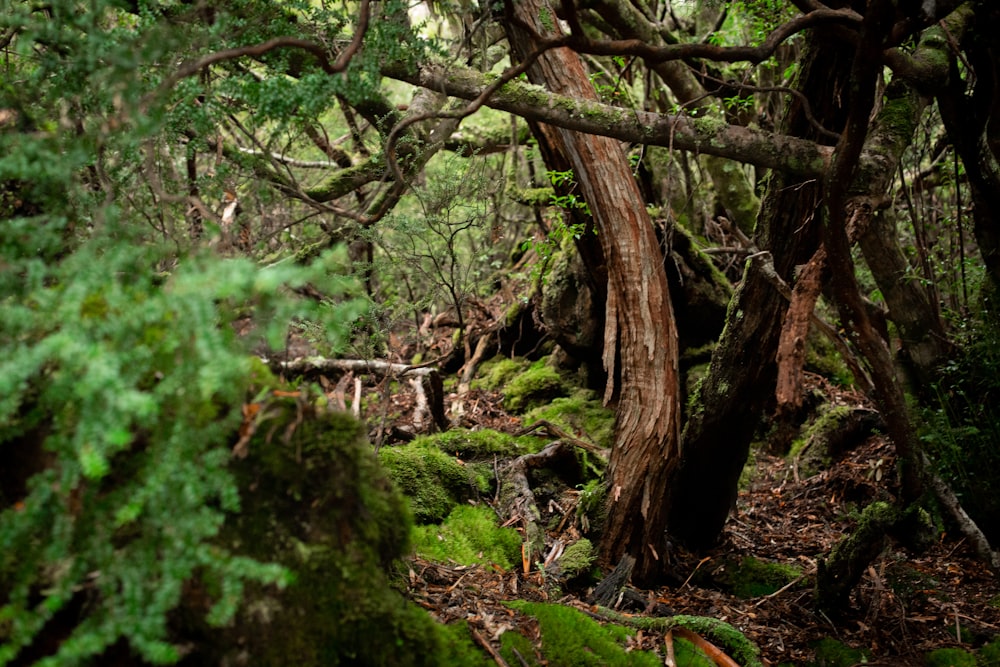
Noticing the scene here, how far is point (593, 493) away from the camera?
4.99 metres

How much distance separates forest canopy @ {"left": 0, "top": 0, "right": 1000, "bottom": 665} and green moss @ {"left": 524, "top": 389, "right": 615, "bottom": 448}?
0.32m

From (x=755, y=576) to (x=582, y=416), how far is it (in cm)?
248

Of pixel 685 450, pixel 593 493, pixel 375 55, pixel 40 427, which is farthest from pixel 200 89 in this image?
pixel 685 450

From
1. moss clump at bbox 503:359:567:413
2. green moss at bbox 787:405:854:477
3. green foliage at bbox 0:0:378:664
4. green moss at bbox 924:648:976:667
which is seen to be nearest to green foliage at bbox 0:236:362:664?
green foliage at bbox 0:0:378:664

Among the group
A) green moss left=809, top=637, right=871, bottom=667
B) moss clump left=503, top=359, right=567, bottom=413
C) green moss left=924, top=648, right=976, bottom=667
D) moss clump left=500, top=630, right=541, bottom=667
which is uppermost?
moss clump left=503, top=359, right=567, bottom=413

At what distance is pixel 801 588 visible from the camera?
196 inches

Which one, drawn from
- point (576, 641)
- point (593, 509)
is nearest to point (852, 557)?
point (593, 509)

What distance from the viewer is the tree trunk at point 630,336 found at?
4.94 m

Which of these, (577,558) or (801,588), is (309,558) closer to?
(577,558)

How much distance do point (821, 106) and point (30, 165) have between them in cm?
458

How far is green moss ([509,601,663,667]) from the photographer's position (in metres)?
2.74

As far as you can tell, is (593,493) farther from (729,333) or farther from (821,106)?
(821,106)

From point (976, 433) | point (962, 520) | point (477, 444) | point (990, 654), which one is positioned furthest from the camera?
point (477, 444)

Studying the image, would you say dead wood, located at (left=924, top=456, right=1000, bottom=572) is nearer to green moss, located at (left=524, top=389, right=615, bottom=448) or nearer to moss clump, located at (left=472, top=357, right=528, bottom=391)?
green moss, located at (left=524, top=389, right=615, bottom=448)
